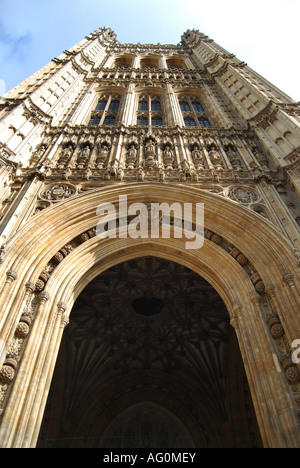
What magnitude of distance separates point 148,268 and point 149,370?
6.17 meters

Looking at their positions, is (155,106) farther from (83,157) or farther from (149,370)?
(149,370)

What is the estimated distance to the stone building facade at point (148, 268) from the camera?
7.30m

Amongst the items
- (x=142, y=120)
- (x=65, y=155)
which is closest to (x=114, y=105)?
(x=142, y=120)

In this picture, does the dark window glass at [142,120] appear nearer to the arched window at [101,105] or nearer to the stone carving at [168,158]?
→ the arched window at [101,105]

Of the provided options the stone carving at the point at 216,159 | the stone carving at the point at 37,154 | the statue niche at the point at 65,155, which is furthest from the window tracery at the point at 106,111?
the stone carving at the point at 216,159

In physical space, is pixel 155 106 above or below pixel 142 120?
above

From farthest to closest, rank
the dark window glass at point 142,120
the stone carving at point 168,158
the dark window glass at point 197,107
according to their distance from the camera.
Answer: the dark window glass at point 197,107 < the dark window glass at point 142,120 < the stone carving at point 168,158

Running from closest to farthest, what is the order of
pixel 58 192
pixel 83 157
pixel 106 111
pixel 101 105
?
pixel 58 192, pixel 83 157, pixel 106 111, pixel 101 105

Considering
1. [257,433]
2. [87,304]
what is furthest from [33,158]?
[257,433]

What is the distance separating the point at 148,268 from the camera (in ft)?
47.1

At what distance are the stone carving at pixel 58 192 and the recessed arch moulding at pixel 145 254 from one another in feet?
1.56

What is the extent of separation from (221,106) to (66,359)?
15043 millimetres

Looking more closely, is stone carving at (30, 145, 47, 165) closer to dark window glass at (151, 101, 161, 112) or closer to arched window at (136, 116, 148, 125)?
arched window at (136, 116, 148, 125)

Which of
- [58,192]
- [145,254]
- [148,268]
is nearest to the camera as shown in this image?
[145,254]
